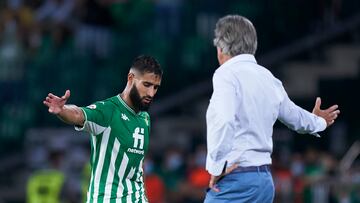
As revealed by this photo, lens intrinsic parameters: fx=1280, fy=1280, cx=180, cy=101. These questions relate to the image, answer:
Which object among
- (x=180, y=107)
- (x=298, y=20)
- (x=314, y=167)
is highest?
(x=298, y=20)

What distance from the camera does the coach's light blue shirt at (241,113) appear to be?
25.7 ft

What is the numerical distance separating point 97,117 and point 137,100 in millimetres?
370

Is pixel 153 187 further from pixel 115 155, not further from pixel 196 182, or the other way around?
pixel 115 155

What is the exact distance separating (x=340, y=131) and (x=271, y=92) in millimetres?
11791

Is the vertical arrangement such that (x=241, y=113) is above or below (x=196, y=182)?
below

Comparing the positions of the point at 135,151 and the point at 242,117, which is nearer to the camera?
the point at 242,117

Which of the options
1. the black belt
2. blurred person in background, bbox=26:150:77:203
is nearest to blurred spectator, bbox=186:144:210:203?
blurred person in background, bbox=26:150:77:203

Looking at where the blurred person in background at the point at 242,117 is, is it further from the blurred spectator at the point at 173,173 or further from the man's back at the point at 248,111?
the blurred spectator at the point at 173,173

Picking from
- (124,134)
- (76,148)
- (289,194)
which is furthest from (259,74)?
(76,148)

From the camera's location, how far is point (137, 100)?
849 cm

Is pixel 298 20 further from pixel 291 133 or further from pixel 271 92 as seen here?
pixel 271 92

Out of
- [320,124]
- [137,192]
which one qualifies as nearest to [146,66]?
[137,192]

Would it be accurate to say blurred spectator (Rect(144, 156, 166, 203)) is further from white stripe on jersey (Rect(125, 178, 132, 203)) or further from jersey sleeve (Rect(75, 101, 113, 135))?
jersey sleeve (Rect(75, 101, 113, 135))

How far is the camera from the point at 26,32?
19.2 metres
